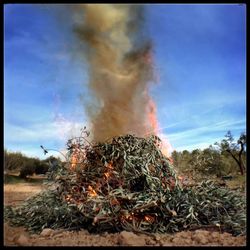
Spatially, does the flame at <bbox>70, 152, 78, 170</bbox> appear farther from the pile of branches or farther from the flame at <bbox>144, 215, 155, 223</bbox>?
the flame at <bbox>144, 215, 155, 223</bbox>

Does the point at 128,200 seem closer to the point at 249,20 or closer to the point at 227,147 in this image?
the point at 249,20

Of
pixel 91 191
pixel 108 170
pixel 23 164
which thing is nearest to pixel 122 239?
pixel 91 191

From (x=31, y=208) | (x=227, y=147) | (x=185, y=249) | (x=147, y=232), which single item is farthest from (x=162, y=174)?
(x=227, y=147)

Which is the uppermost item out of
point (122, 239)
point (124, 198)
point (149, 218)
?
point (124, 198)

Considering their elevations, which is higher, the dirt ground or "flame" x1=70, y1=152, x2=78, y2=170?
"flame" x1=70, y1=152, x2=78, y2=170

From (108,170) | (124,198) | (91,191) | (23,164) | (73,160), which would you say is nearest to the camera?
(124,198)

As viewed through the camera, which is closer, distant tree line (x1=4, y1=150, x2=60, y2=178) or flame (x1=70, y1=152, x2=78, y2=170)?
flame (x1=70, y1=152, x2=78, y2=170)

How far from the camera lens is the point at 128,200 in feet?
22.1

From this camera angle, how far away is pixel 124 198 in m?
6.70

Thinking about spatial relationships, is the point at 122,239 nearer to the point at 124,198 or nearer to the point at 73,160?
the point at 124,198

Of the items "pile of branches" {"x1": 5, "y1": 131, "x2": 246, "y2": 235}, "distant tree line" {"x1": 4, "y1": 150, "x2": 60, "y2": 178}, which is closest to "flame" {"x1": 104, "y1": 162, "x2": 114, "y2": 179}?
"pile of branches" {"x1": 5, "y1": 131, "x2": 246, "y2": 235}

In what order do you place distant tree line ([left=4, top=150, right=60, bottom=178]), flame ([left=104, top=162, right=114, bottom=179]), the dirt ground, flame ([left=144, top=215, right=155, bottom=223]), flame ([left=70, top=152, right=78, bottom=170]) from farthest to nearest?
distant tree line ([left=4, top=150, right=60, bottom=178]) < flame ([left=70, top=152, right=78, bottom=170]) < flame ([left=104, top=162, right=114, bottom=179]) < flame ([left=144, top=215, right=155, bottom=223]) < the dirt ground

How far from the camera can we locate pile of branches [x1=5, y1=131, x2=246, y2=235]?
664cm

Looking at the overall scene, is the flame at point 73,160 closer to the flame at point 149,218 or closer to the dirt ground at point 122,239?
the dirt ground at point 122,239
